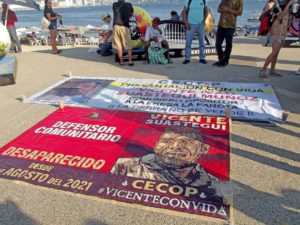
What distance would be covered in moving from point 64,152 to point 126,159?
89 cm

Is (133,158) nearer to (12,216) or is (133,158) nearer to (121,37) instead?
(12,216)

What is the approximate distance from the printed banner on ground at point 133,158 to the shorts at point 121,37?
388 cm

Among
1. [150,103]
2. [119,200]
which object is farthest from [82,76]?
[119,200]

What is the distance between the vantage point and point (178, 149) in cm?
356

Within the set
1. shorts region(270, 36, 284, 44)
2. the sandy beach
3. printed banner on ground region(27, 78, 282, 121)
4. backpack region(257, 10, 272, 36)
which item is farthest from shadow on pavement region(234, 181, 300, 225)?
backpack region(257, 10, 272, 36)

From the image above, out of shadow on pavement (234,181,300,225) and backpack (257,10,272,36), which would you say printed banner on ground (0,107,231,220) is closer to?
shadow on pavement (234,181,300,225)

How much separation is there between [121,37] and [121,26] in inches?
12.3

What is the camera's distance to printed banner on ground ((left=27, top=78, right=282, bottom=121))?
15.4 feet

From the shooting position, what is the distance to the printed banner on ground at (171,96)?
15.4 ft

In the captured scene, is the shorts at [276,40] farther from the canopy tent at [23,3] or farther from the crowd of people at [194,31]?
the canopy tent at [23,3]

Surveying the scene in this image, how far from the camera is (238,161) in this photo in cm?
329

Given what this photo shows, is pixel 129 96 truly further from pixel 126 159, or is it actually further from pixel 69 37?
pixel 69 37

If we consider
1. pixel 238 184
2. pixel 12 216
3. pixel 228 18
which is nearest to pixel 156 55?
pixel 228 18

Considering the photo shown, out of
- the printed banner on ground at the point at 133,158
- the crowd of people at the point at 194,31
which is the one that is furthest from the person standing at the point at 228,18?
the printed banner on ground at the point at 133,158
